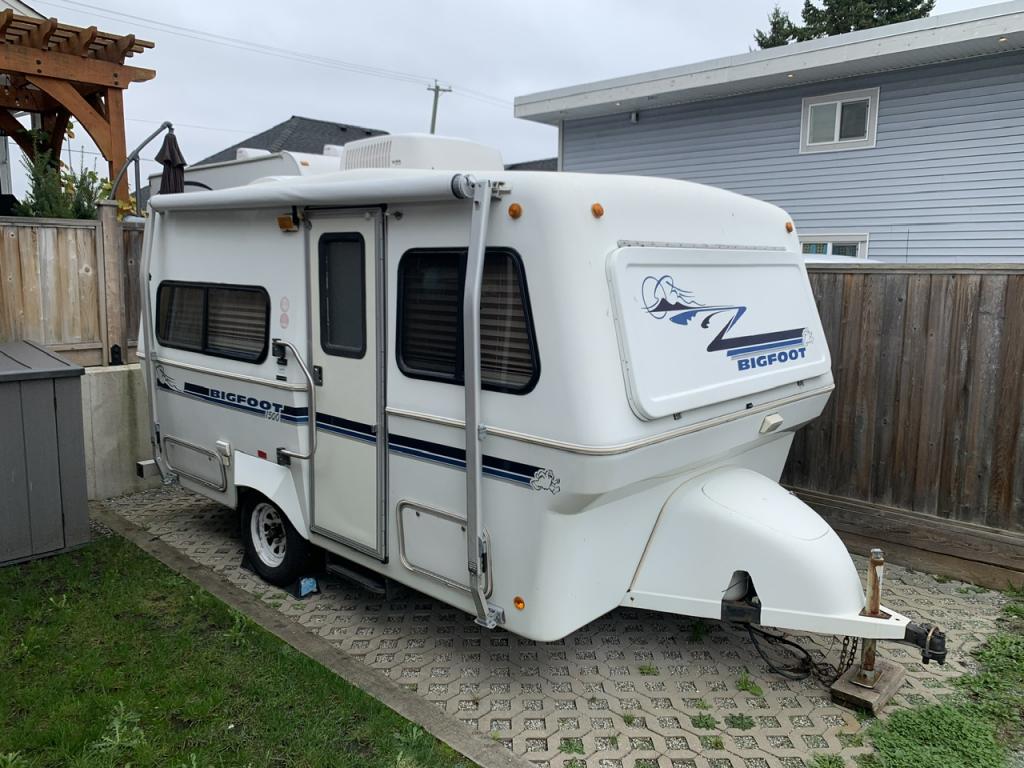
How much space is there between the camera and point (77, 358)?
6742mm

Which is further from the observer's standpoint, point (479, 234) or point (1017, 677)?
point (1017, 677)

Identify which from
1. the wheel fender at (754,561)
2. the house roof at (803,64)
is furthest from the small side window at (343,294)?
the house roof at (803,64)

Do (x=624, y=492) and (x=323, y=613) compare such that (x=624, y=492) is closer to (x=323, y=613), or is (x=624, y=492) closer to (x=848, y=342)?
(x=323, y=613)

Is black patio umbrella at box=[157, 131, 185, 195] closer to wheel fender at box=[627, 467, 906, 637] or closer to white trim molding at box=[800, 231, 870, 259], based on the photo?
wheel fender at box=[627, 467, 906, 637]

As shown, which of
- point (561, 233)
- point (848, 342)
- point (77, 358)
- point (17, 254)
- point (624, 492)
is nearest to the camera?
point (561, 233)

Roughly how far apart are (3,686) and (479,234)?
10.2 feet

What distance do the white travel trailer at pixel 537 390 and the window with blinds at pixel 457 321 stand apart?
0.04 feet

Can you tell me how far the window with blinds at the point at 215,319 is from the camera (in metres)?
4.80

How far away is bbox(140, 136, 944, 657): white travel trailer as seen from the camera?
329cm

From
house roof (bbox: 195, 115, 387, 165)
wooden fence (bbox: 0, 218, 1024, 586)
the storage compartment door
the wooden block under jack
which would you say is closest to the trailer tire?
the storage compartment door

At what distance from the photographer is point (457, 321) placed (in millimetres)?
3648

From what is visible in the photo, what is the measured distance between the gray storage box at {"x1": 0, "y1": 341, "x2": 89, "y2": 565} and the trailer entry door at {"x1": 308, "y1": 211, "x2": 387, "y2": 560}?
203cm

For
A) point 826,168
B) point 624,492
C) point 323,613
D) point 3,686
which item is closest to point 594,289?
point 624,492

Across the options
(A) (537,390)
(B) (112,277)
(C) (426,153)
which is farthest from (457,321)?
(B) (112,277)
